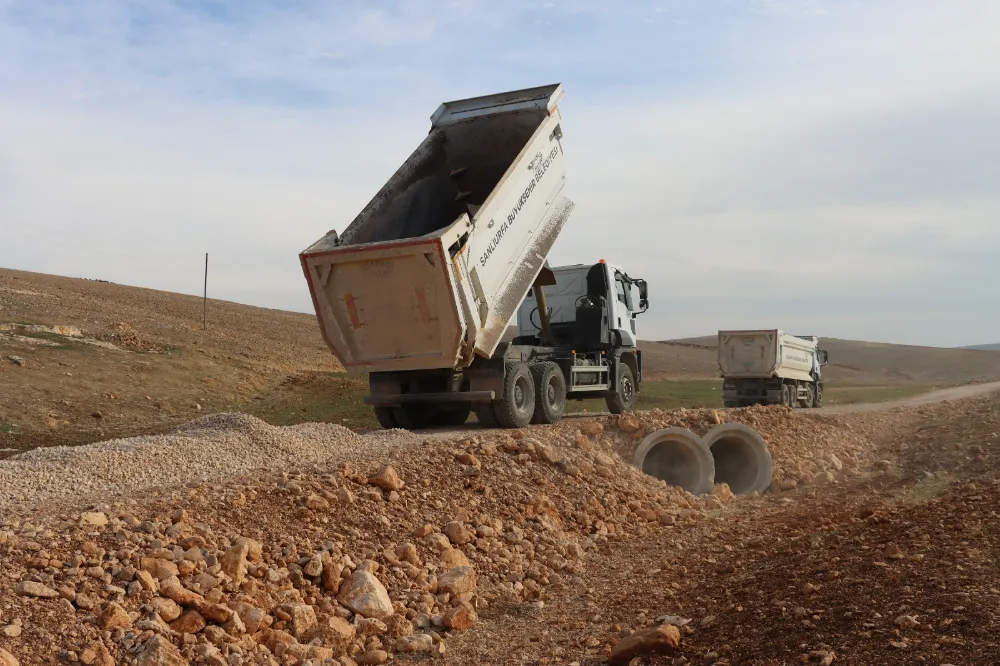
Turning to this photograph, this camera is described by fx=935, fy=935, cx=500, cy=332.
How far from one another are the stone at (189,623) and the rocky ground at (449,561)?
1cm

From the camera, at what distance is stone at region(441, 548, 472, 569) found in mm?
7348

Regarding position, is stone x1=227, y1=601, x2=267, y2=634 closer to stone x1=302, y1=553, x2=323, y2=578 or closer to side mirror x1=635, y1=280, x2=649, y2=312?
stone x1=302, y1=553, x2=323, y2=578

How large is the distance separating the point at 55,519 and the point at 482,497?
3.65 m

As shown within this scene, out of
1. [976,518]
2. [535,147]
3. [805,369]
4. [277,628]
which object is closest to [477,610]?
[277,628]

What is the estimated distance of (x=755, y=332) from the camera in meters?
23.7

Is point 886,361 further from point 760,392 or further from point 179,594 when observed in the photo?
point 179,594

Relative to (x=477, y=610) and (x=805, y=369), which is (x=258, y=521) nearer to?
(x=477, y=610)

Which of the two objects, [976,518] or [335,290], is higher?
[335,290]

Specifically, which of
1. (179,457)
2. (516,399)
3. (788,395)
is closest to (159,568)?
(179,457)

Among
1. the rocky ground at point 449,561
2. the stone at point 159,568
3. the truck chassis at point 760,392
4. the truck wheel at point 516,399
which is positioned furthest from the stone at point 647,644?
the truck chassis at point 760,392

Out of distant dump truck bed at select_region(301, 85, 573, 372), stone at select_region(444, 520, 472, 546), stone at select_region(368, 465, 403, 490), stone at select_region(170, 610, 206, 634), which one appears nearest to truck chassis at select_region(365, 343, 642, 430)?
distant dump truck bed at select_region(301, 85, 573, 372)

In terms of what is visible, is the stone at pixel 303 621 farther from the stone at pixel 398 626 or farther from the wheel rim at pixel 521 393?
the wheel rim at pixel 521 393

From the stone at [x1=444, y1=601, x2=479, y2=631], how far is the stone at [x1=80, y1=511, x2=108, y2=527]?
244 cm

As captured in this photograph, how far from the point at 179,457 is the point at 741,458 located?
25.7ft
